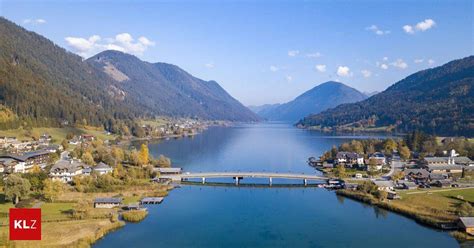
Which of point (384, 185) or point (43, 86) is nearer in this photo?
point (384, 185)

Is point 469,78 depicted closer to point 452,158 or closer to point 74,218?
point 452,158

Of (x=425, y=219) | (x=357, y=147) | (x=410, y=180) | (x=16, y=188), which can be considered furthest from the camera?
(x=357, y=147)

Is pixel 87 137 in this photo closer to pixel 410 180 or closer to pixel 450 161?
pixel 410 180

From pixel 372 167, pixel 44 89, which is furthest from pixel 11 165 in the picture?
pixel 44 89

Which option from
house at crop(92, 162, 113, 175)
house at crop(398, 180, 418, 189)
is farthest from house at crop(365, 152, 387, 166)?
house at crop(92, 162, 113, 175)

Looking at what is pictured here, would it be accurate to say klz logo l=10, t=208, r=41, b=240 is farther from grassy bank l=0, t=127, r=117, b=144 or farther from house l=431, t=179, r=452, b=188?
grassy bank l=0, t=127, r=117, b=144
